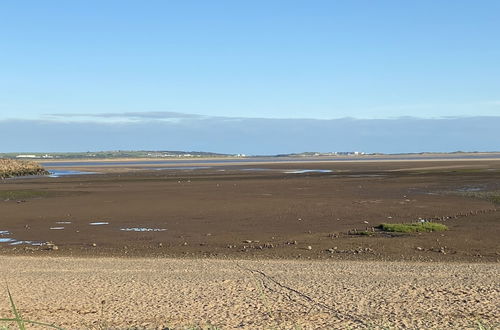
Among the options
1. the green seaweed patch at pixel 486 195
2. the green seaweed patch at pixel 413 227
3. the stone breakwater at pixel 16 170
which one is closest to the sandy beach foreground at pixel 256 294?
the green seaweed patch at pixel 413 227

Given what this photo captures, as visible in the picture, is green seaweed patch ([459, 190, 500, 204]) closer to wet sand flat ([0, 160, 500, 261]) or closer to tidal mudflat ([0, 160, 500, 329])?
tidal mudflat ([0, 160, 500, 329])

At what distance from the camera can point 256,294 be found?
13188 mm

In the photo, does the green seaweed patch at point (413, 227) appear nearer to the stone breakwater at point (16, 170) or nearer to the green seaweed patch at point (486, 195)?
the green seaweed patch at point (486, 195)

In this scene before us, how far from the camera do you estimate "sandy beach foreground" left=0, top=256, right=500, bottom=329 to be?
36.5 ft

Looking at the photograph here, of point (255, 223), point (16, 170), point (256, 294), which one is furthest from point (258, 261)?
point (16, 170)

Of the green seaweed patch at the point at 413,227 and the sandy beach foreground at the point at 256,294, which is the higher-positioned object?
the green seaweed patch at the point at 413,227

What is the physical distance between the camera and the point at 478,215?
89.4ft

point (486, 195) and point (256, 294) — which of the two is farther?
point (486, 195)

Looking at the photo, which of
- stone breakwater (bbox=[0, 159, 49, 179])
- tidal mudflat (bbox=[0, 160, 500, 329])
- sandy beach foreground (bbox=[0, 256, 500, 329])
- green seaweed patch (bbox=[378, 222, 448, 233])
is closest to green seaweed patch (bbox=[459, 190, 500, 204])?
tidal mudflat (bbox=[0, 160, 500, 329])

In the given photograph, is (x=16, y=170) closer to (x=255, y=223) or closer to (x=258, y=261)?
(x=255, y=223)

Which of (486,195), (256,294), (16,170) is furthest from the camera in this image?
(16,170)

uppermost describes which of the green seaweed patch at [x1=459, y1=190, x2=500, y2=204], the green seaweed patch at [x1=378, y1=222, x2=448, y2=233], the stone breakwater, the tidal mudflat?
the green seaweed patch at [x1=459, y1=190, x2=500, y2=204]

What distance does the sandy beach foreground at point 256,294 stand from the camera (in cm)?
1112

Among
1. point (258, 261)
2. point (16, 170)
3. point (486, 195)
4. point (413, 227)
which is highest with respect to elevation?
point (486, 195)
